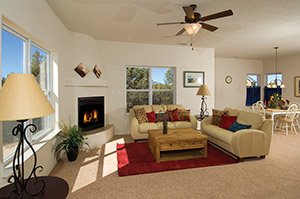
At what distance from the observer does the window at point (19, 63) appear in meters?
2.01

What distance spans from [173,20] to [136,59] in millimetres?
2147

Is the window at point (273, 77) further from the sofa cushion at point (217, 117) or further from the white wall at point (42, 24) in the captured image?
the white wall at point (42, 24)

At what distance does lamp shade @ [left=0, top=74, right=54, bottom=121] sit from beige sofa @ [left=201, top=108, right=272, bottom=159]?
3295 millimetres

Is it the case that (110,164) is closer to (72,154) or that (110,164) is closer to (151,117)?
(72,154)

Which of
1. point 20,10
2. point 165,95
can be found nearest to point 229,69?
point 165,95

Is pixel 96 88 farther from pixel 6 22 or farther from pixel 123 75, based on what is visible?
pixel 6 22

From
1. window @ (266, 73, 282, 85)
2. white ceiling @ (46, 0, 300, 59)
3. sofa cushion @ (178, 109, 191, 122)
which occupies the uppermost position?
white ceiling @ (46, 0, 300, 59)

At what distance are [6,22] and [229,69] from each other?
7711 millimetres

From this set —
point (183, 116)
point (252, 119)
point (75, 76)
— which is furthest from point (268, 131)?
point (75, 76)

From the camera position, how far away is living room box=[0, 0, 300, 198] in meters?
2.48

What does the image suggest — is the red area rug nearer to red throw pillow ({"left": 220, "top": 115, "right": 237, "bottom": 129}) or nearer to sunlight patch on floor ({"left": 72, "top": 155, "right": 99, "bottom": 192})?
sunlight patch on floor ({"left": 72, "top": 155, "right": 99, "bottom": 192})

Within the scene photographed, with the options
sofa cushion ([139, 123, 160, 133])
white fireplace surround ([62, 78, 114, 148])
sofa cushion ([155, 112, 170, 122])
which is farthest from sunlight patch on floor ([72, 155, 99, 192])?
sofa cushion ([155, 112, 170, 122])

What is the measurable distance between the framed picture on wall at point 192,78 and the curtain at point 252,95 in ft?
10.6

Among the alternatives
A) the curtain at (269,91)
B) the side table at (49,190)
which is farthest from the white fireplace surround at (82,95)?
the curtain at (269,91)
